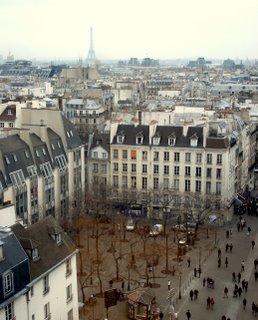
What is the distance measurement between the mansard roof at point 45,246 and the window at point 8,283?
2775mm

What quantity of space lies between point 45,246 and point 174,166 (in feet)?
134

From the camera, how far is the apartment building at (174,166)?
76.9 meters

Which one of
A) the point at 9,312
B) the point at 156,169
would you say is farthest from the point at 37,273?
the point at 156,169

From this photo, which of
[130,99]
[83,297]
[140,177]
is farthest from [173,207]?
[130,99]

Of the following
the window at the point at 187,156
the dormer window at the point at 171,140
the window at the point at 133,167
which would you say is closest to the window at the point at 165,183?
the window at the point at 187,156

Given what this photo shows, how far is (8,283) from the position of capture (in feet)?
113

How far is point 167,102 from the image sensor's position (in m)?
141

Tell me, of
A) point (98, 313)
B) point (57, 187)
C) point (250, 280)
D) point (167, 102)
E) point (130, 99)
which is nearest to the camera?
point (98, 313)

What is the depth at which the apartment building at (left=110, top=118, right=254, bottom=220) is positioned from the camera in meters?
76.9

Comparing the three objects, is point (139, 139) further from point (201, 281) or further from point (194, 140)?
point (201, 281)

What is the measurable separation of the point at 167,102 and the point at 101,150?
6040 cm

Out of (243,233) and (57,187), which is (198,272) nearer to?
(243,233)

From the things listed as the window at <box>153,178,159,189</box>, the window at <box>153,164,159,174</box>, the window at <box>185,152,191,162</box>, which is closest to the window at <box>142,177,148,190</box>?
the window at <box>153,178,159,189</box>

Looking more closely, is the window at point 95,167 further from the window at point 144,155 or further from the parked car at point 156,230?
the parked car at point 156,230
